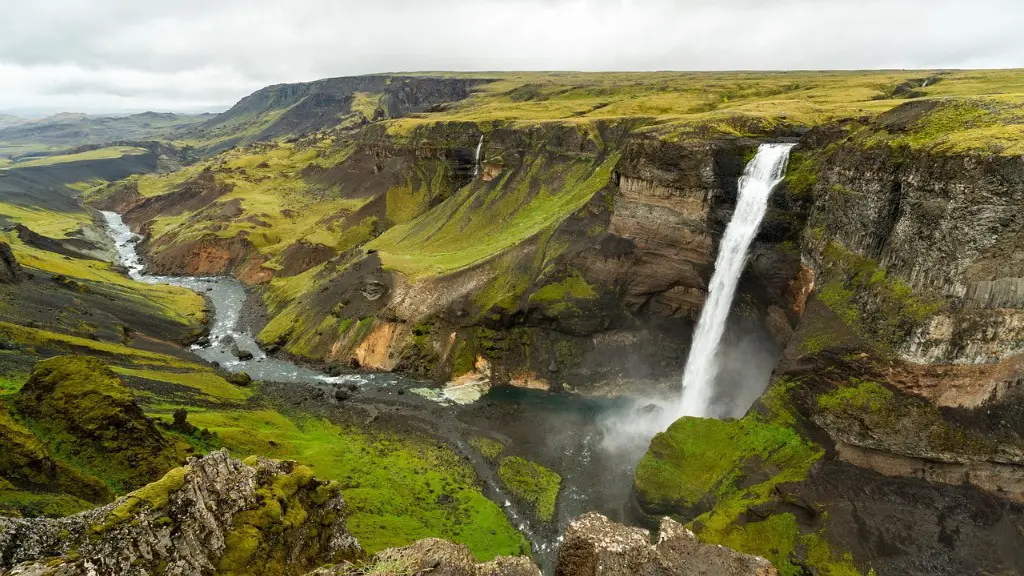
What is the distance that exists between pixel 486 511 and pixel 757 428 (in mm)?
19591

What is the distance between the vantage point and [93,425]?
2555cm

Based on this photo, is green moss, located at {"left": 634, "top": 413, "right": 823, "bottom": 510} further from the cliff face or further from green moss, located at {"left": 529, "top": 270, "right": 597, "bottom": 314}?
green moss, located at {"left": 529, "top": 270, "right": 597, "bottom": 314}

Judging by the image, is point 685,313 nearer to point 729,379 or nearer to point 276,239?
point 729,379

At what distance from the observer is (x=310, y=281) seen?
75.2 metres

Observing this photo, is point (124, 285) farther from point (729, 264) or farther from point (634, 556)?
point (634, 556)

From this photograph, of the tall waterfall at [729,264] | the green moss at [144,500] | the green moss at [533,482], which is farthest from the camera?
the tall waterfall at [729,264]

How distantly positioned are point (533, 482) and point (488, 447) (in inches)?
245

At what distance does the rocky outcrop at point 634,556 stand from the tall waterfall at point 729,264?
29.0 meters

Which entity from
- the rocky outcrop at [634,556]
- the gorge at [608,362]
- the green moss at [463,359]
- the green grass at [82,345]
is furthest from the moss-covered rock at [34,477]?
the green moss at [463,359]

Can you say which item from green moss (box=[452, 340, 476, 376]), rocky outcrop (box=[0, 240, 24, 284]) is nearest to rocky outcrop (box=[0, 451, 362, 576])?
green moss (box=[452, 340, 476, 376])

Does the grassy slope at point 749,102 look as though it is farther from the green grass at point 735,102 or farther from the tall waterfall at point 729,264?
the tall waterfall at point 729,264

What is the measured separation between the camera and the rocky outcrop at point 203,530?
12773mm

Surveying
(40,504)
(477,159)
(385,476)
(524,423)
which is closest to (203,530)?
(40,504)

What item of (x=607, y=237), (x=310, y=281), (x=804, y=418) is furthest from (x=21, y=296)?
(x=804, y=418)
